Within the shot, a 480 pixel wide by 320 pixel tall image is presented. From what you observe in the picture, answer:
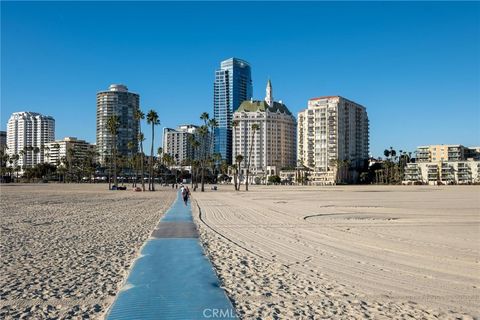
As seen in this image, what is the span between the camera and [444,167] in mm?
163250

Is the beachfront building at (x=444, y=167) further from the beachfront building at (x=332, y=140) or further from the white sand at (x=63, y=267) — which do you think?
the white sand at (x=63, y=267)

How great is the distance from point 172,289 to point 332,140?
16905cm

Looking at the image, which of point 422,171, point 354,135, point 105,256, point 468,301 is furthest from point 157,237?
point 354,135

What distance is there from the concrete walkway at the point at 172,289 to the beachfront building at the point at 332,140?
505 feet

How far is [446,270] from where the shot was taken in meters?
10.2

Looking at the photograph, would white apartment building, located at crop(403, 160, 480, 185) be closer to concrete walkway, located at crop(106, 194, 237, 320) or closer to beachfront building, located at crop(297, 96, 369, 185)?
beachfront building, located at crop(297, 96, 369, 185)

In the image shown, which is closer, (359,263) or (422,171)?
(359,263)

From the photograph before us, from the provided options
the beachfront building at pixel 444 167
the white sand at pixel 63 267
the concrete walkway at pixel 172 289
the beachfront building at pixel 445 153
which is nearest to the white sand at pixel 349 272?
the concrete walkway at pixel 172 289

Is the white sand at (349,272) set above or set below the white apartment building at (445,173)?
below

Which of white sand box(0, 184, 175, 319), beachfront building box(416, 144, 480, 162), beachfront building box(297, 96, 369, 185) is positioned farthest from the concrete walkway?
beachfront building box(416, 144, 480, 162)

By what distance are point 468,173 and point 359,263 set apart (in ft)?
552

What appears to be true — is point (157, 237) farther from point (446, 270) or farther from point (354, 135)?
point (354, 135)

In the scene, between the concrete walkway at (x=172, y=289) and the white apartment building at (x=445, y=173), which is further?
the white apartment building at (x=445, y=173)

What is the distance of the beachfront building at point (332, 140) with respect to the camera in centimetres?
16962
